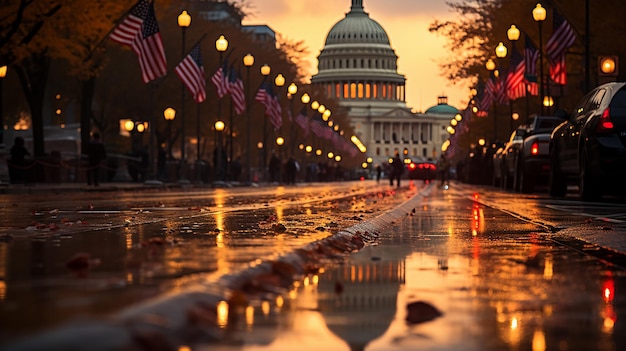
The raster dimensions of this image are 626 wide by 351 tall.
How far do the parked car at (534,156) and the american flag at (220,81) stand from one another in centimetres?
2449

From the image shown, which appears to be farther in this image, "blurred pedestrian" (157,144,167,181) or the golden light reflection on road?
"blurred pedestrian" (157,144,167,181)

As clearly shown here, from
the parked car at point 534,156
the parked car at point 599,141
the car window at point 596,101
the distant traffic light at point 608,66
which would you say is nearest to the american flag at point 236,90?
the distant traffic light at point 608,66

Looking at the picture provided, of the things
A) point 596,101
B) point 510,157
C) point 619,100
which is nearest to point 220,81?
point 510,157

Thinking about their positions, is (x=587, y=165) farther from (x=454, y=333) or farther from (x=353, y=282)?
(x=454, y=333)

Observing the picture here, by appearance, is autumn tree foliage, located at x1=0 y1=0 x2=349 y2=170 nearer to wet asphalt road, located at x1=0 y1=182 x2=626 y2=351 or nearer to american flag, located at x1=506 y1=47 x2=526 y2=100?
american flag, located at x1=506 y1=47 x2=526 y2=100

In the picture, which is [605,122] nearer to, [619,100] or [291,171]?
[619,100]

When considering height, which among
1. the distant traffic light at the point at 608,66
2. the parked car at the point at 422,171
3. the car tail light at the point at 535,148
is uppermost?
the distant traffic light at the point at 608,66

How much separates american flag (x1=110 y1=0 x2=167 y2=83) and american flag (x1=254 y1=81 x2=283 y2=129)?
3078 centimetres

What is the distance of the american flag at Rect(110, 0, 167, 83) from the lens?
4206 cm

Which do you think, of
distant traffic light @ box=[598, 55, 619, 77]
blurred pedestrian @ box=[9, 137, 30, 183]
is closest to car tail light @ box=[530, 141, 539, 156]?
distant traffic light @ box=[598, 55, 619, 77]

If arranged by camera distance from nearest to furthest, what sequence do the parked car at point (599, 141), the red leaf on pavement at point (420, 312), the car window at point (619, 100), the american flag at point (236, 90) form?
1. the red leaf on pavement at point (420, 312)
2. the parked car at point (599, 141)
3. the car window at point (619, 100)
4. the american flag at point (236, 90)

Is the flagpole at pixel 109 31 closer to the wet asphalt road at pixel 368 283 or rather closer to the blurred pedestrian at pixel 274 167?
the wet asphalt road at pixel 368 283

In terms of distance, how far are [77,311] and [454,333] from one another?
1688 mm

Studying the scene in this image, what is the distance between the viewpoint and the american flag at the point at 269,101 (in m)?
75.6
